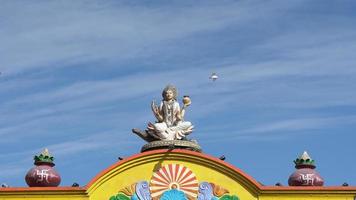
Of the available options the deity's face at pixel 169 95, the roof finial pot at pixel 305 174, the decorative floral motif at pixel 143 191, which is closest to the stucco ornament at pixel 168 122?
the deity's face at pixel 169 95

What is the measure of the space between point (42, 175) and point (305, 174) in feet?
31.9

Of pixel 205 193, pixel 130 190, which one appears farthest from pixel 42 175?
pixel 205 193

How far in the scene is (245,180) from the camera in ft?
116

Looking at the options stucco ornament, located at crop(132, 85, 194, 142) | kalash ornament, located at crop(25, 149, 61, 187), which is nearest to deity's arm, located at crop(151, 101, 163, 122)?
stucco ornament, located at crop(132, 85, 194, 142)

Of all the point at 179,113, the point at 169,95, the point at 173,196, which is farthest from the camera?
the point at 169,95

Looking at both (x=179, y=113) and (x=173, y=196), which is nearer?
(x=173, y=196)

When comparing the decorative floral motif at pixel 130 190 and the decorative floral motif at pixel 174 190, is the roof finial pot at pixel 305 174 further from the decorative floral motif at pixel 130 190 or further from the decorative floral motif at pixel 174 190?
the decorative floral motif at pixel 130 190

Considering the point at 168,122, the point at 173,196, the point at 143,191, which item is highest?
the point at 168,122

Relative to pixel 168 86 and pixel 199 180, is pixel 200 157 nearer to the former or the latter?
pixel 199 180

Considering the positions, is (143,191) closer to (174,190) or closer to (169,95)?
(174,190)

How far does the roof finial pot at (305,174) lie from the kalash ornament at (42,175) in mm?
8779

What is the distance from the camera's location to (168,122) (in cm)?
3647

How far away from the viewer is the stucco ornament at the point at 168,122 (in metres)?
36.2

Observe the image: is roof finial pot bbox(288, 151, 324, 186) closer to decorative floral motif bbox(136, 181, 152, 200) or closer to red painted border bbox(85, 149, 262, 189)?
red painted border bbox(85, 149, 262, 189)
